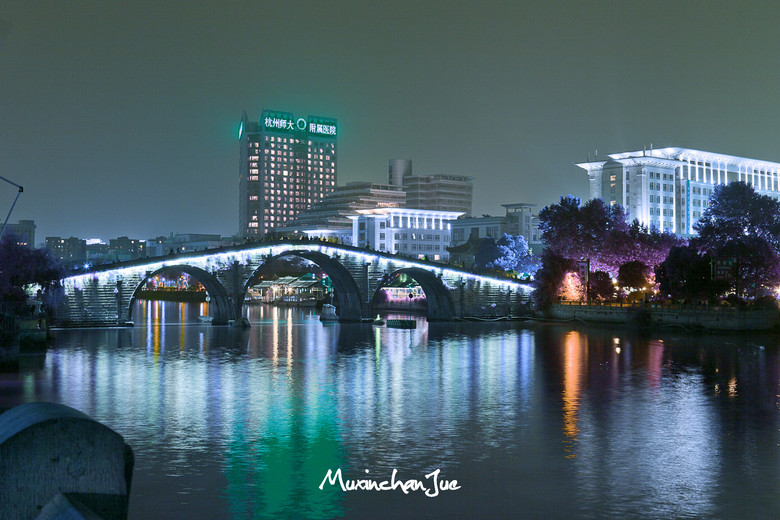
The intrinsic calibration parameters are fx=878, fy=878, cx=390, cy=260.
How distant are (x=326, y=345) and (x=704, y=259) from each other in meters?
33.7

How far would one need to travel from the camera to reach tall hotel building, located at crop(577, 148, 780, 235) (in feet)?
469

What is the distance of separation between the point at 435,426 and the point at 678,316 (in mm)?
52992

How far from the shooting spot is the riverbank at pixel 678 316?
230 feet

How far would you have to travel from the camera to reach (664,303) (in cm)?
8100

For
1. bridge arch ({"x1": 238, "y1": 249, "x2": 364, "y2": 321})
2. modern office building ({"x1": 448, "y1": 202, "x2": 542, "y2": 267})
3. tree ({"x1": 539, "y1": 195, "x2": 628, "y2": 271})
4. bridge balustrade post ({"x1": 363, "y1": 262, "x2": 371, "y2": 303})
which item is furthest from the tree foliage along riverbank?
modern office building ({"x1": 448, "y1": 202, "x2": 542, "y2": 267})

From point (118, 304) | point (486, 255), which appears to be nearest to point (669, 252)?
point (118, 304)

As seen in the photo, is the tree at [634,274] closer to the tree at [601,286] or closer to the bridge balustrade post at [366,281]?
the tree at [601,286]

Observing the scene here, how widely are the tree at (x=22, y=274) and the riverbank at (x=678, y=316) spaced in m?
50.0

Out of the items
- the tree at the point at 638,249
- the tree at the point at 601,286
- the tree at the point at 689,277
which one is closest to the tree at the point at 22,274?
the tree at the point at 601,286

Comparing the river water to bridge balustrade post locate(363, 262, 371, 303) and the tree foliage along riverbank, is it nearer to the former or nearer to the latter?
the tree foliage along riverbank

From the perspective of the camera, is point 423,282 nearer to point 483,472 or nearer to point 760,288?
point 760,288

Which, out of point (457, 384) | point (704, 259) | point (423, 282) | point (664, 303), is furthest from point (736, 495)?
point (423, 282)

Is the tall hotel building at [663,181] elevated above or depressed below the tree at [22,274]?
above

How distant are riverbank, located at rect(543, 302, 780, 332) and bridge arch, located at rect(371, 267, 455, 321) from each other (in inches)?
481
